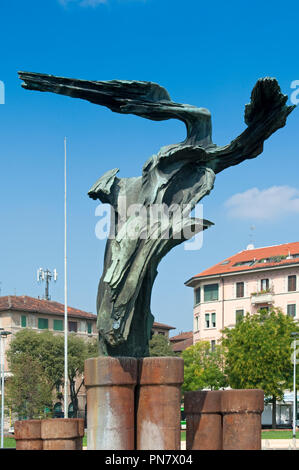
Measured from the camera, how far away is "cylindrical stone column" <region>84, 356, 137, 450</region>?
11.2 m

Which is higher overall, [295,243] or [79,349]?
[295,243]

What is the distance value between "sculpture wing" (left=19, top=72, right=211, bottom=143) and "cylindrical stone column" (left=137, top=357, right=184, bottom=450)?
4128 mm

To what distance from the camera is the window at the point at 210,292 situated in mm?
76250

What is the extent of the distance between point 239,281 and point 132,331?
62.9 metres

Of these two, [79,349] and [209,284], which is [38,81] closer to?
[79,349]

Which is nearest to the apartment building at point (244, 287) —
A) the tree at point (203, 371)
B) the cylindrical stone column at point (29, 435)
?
the tree at point (203, 371)

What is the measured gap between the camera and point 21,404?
5825 centimetres

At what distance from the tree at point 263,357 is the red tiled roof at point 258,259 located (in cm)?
1394

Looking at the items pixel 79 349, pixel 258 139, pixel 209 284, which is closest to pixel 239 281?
pixel 209 284

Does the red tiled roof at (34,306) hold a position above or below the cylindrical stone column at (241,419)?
above

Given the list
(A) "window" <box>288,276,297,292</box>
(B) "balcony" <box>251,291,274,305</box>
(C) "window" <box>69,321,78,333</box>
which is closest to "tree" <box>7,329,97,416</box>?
(C) "window" <box>69,321,78,333</box>

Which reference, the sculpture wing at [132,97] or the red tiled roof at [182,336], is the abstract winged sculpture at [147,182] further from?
the red tiled roof at [182,336]

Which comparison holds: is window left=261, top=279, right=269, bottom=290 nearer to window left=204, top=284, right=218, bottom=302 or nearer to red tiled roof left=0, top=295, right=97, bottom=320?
window left=204, top=284, right=218, bottom=302

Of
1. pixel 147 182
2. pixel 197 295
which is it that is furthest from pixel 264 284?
pixel 147 182
